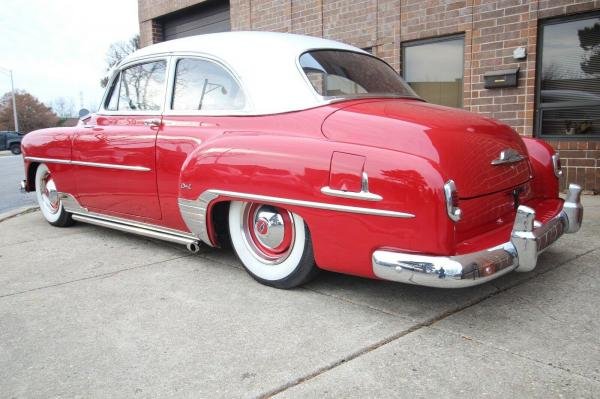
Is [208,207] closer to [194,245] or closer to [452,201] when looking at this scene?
[194,245]

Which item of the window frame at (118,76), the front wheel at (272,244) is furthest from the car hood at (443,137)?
the window frame at (118,76)

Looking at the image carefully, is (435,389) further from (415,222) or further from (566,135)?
(566,135)

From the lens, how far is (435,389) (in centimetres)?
201

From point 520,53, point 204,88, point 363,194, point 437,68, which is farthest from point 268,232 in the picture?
point 437,68

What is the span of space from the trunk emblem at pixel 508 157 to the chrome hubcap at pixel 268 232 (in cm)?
122

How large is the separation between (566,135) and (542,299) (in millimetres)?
4271

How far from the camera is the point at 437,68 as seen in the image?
24.8 ft

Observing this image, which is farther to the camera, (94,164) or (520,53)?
(520,53)

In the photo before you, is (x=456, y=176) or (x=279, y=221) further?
(x=279, y=221)

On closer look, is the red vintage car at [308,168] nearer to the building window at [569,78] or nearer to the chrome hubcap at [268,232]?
the chrome hubcap at [268,232]

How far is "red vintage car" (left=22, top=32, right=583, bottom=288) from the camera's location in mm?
2518

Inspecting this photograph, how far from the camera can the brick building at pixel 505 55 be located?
6.24 meters

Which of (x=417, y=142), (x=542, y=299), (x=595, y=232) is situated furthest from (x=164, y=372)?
(x=595, y=232)

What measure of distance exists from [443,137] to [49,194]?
13.7 ft
